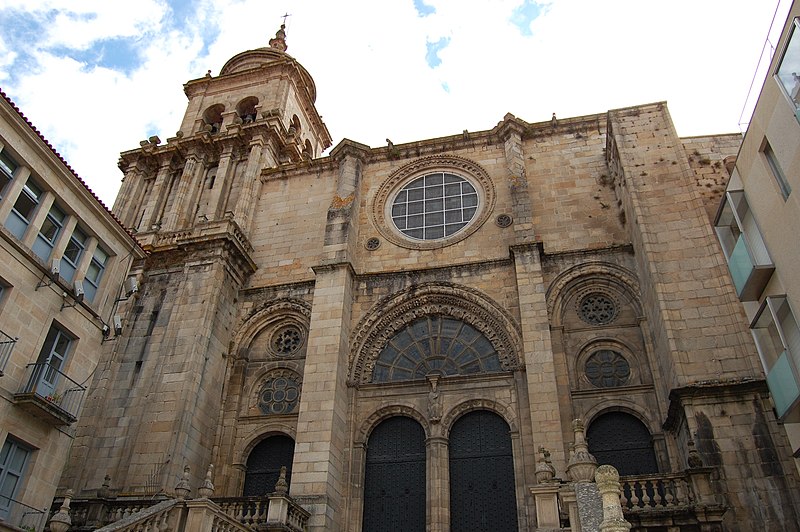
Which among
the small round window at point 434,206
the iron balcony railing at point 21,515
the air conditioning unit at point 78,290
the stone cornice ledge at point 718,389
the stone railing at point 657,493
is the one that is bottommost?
the iron balcony railing at point 21,515

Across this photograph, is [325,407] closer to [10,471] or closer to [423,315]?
[423,315]

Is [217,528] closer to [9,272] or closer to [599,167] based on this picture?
[9,272]

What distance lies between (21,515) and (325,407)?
21.4ft

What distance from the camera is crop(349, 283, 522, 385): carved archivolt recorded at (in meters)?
17.1

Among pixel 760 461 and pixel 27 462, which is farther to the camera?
pixel 27 462

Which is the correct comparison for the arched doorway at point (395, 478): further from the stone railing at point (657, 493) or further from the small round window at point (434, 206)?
the small round window at point (434, 206)

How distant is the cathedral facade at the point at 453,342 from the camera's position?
44.9 ft

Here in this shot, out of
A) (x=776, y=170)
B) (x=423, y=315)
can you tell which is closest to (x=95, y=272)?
(x=423, y=315)

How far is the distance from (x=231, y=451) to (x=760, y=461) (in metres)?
12.4

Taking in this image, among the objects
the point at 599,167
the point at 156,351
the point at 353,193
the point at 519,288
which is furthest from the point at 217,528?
the point at 599,167

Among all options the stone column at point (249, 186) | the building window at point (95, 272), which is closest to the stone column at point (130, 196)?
the stone column at point (249, 186)

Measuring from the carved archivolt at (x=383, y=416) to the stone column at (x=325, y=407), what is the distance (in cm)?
41

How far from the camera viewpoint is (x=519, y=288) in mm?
16812

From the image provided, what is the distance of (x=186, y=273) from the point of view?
62.7 feet
